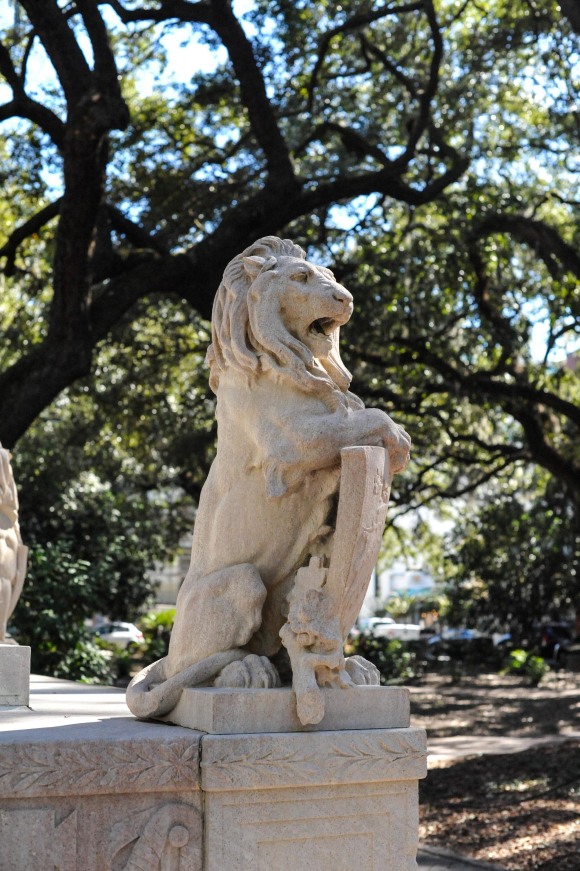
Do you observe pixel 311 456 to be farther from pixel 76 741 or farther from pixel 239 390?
pixel 76 741

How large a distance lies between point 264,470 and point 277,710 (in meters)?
0.90

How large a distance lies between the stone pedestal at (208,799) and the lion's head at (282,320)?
4.18 ft

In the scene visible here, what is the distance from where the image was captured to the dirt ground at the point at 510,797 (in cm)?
758

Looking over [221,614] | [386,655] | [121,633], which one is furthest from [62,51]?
[121,633]

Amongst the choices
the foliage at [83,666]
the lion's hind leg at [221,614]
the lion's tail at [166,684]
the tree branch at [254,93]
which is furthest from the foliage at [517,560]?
the lion's hind leg at [221,614]

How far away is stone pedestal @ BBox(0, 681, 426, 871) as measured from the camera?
3355 millimetres

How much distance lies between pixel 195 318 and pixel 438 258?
3.71 meters

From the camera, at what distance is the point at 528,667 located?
2177 cm

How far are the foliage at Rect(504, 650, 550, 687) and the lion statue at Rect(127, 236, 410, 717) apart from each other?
17986 millimetres

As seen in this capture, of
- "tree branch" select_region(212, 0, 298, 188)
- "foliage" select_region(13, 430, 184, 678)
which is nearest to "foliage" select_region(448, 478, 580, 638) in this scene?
"foliage" select_region(13, 430, 184, 678)

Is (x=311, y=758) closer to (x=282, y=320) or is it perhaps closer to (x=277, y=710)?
(x=277, y=710)

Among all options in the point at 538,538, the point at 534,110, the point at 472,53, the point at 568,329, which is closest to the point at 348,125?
the point at 472,53

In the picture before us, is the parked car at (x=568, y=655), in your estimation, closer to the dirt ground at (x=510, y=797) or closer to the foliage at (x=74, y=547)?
the dirt ground at (x=510, y=797)

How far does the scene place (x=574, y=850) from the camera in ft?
24.3
